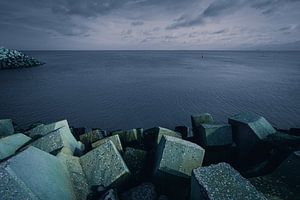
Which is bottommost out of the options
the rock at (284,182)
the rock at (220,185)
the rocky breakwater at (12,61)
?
the rocky breakwater at (12,61)

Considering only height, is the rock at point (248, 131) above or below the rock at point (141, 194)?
above

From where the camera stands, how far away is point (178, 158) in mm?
4840

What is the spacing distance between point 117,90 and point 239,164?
62.7 feet

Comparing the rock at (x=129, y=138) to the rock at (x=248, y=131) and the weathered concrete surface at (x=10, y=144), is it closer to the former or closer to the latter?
the weathered concrete surface at (x=10, y=144)

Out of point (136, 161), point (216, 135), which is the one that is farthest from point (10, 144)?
point (216, 135)

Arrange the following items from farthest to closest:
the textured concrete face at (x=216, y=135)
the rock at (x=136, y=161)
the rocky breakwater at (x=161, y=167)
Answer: the textured concrete face at (x=216, y=135) → the rock at (x=136, y=161) → the rocky breakwater at (x=161, y=167)

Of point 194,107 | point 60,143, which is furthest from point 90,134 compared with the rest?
point 194,107

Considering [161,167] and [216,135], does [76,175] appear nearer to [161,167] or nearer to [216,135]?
[161,167]

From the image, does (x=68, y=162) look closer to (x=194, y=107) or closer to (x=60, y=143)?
(x=60, y=143)

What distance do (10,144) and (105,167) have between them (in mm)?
2846

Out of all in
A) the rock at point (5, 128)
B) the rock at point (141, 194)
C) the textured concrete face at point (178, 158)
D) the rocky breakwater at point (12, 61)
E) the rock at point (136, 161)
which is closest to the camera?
the rock at point (141, 194)

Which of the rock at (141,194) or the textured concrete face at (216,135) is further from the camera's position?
the textured concrete face at (216,135)

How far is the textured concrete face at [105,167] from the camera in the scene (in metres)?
4.78

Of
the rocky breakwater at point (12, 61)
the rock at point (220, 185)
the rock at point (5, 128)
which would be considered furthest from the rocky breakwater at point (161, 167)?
the rocky breakwater at point (12, 61)
